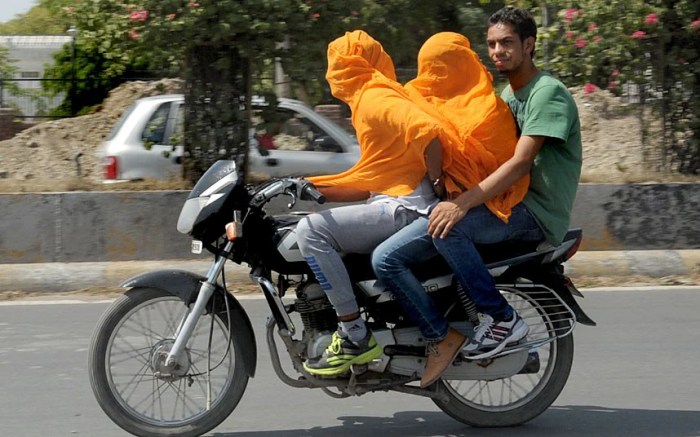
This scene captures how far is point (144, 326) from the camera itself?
485 cm

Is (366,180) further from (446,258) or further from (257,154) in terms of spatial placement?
(257,154)

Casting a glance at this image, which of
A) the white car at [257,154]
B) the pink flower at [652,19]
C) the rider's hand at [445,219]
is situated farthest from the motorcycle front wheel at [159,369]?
the pink flower at [652,19]

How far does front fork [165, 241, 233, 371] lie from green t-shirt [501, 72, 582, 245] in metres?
1.31

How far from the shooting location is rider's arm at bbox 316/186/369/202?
16.1ft

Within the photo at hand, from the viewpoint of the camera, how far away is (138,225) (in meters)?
9.15

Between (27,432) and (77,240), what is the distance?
4.02 meters

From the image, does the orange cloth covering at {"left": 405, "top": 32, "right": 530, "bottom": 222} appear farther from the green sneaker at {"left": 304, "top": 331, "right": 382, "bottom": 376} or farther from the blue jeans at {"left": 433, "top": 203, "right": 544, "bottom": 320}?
the green sneaker at {"left": 304, "top": 331, "right": 382, "bottom": 376}

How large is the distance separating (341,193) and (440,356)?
800 millimetres

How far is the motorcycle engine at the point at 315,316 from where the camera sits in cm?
484

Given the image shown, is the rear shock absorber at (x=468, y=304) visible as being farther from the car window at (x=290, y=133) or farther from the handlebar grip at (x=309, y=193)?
the car window at (x=290, y=133)

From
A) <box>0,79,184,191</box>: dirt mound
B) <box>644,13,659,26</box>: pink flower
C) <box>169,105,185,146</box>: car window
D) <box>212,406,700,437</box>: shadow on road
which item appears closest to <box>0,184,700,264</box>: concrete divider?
<box>169,105,185,146</box>: car window

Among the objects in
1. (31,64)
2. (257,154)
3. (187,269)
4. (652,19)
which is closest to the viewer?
(187,269)

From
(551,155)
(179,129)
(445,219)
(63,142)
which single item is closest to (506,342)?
(445,219)

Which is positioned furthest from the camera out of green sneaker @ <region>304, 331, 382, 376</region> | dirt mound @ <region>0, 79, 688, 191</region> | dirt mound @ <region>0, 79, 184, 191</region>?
dirt mound @ <region>0, 79, 184, 191</region>
